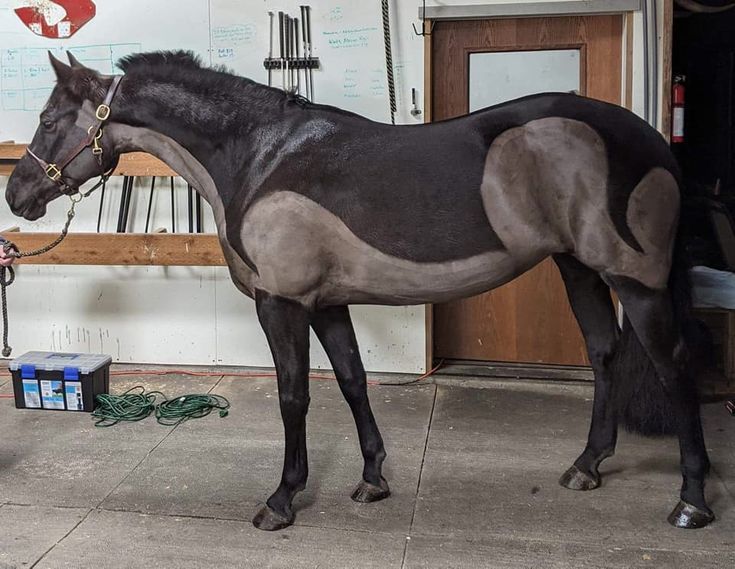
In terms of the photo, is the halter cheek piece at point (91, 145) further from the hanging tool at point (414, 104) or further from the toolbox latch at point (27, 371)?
the hanging tool at point (414, 104)

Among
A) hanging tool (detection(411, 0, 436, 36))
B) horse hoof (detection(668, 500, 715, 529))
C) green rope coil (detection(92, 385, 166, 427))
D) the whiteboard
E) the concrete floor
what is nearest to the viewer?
the concrete floor

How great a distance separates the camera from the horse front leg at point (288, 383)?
2.48 m

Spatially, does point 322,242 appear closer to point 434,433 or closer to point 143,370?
point 434,433

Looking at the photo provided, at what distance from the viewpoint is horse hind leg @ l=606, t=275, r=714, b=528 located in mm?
→ 2431

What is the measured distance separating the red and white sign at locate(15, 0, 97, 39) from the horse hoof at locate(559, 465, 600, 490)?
334 cm

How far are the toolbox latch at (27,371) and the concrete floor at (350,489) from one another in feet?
0.58

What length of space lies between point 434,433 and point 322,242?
1.33 metres

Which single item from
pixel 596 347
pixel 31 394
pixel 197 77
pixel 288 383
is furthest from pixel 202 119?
pixel 31 394

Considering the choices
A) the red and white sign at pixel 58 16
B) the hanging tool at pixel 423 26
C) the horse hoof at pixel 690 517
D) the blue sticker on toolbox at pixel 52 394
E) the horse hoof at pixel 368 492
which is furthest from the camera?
the red and white sign at pixel 58 16

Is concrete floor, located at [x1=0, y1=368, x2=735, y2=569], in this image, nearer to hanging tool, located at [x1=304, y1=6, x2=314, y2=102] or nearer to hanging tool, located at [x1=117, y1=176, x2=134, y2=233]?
hanging tool, located at [x1=117, y1=176, x2=134, y2=233]

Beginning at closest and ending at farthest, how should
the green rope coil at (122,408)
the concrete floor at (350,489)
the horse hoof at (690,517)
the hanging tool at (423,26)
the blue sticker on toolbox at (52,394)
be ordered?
the concrete floor at (350,489) < the horse hoof at (690,517) < the green rope coil at (122,408) < the blue sticker on toolbox at (52,394) < the hanging tool at (423,26)

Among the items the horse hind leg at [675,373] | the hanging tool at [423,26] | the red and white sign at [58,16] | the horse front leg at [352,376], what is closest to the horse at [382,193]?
the horse hind leg at [675,373]

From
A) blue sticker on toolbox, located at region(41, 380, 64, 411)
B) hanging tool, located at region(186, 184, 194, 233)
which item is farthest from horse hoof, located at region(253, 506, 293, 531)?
hanging tool, located at region(186, 184, 194, 233)

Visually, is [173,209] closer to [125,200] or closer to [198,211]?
[198,211]
